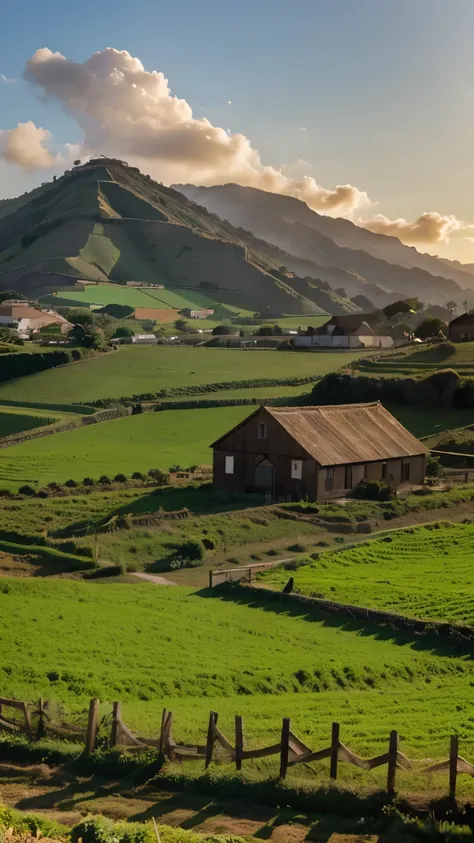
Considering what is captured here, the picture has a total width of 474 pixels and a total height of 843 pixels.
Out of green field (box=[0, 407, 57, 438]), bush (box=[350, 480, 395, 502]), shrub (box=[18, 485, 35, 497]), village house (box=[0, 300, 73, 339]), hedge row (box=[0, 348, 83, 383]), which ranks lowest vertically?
shrub (box=[18, 485, 35, 497])

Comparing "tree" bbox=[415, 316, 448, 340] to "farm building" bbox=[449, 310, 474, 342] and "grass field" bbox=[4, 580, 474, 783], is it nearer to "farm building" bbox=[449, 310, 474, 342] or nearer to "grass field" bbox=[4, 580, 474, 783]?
"farm building" bbox=[449, 310, 474, 342]

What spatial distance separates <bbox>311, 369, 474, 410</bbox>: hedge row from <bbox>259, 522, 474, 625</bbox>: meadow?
106 feet

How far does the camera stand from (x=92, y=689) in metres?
22.9

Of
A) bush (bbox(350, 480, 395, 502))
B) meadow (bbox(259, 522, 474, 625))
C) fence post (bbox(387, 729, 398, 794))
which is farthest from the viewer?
bush (bbox(350, 480, 395, 502))

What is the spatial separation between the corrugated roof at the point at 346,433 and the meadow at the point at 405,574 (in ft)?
27.4

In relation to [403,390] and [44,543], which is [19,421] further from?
[44,543]

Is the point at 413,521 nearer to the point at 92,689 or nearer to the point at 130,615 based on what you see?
the point at 130,615

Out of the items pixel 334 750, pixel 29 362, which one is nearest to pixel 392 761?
pixel 334 750

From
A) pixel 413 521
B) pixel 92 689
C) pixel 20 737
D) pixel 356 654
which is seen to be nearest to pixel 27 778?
pixel 20 737

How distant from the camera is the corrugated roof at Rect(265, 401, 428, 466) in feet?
174

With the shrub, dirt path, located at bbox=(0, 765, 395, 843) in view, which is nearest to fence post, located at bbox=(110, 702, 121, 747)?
dirt path, located at bbox=(0, 765, 395, 843)

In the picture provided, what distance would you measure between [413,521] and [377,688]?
78.9ft

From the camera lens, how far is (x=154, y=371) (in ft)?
344

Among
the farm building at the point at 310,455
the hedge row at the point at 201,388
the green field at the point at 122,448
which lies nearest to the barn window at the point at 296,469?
the farm building at the point at 310,455
